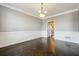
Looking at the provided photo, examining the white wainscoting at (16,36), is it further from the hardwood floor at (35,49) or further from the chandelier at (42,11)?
the chandelier at (42,11)

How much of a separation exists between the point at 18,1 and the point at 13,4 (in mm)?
155

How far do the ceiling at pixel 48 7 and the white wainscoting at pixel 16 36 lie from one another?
0.46 m

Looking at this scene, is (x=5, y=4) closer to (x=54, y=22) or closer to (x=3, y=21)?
(x=3, y=21)

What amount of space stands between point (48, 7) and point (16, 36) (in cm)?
95

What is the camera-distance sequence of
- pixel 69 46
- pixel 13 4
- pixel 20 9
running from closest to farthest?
pixel 13 4 < pixel 20 9 < pixel 69 46

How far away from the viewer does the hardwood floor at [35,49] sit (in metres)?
1.62

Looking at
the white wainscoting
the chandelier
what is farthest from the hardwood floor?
the chandelier

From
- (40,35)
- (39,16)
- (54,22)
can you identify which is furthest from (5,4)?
(54,22)

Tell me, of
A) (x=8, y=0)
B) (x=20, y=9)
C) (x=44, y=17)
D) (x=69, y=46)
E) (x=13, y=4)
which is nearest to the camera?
(x=8, y=0)

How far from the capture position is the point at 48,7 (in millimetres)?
1700

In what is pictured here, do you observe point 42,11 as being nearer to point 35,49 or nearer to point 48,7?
point 48,7

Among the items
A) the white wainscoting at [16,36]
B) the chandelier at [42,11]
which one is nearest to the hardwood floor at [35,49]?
the white wainscoting at [16,36]

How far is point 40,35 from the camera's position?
1885 millimetres

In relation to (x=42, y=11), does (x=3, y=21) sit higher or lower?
lower
